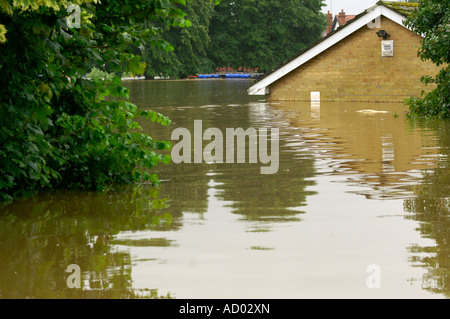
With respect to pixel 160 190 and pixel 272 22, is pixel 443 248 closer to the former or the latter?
pixel 160 190

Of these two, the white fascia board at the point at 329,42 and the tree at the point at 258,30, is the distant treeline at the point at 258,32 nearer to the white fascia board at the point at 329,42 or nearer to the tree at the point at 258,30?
the tree at the point at 258,30

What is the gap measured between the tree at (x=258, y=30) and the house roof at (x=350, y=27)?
6839 centimetres

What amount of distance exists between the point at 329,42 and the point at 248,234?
75.2 ft

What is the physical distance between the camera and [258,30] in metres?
98.5

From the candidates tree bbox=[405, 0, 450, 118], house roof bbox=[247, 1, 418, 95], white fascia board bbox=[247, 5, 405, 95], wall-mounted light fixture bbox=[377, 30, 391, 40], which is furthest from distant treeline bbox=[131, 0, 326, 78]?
tree bbox=[405, 0, 450, 118]

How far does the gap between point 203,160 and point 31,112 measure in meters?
4.26

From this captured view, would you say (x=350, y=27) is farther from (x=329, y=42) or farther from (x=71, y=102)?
(x=71, y=102)

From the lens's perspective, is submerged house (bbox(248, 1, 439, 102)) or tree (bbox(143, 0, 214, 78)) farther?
tree (bbox(143, 0, 214, 78))

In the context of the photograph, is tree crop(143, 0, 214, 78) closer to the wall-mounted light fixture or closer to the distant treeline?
the distant treeline

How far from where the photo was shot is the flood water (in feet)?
17.9

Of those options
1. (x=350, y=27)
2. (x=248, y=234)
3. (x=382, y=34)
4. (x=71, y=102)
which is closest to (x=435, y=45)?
(x=382, y=34)

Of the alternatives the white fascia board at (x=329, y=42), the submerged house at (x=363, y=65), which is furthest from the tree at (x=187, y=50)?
the submerged house at (x=363, y=65)

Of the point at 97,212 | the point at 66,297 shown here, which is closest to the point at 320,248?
the point at 66,297

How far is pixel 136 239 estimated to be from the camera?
687cm
